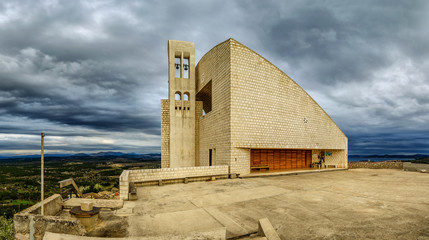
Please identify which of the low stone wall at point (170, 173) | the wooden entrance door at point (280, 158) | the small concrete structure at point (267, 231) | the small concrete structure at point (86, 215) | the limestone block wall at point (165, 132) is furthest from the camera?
the limestone block wall at point (165, 132)

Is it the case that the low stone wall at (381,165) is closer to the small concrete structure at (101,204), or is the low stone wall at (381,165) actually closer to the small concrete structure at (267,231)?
the small concrete structure at (267,231)

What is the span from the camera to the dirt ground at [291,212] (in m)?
5.02

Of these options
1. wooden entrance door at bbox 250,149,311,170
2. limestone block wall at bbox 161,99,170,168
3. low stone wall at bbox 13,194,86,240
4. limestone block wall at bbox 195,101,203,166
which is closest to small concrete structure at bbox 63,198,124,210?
low stone wall at bbox 13,194,86,240

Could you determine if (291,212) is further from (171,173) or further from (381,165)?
(381,165)

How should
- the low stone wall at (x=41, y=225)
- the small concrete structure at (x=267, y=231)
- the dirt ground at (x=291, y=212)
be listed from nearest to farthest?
the small concrete structure at (x=267, y=231)
the low stone wall at (x=41, y=225)
the dirt ground at (x=291, y=212)

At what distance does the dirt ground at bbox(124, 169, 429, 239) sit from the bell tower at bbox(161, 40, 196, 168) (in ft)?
33.9

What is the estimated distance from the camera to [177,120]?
20.1m

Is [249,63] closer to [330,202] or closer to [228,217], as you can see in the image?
[330,202]

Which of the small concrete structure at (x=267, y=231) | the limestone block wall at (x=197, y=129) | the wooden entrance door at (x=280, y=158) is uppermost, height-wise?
the limestone block wall at (x=197, y=129)

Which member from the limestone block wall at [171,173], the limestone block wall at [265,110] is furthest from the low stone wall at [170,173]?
the limestone block wall at [265,110]

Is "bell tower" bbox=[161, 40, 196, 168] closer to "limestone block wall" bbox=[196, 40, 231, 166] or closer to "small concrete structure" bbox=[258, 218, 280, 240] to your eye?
"limestone block wall" bbox=[196, 40, 231, 166]

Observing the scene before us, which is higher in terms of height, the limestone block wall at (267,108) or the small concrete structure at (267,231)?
the limestone block wall at (267,108)

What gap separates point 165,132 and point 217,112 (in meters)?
6.35

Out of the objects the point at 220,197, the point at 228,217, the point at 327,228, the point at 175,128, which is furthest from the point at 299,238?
the point at 175,128
